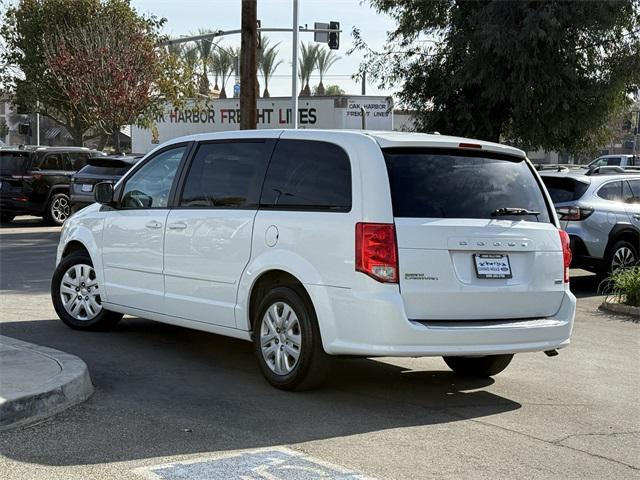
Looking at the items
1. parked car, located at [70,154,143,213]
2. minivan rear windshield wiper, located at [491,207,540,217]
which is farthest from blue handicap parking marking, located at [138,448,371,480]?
parked car, located at [70,154,143,213]

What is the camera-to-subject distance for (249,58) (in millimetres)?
18188

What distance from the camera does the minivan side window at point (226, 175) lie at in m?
7.60

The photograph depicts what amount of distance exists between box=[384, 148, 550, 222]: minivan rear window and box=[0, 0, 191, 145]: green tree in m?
29.3

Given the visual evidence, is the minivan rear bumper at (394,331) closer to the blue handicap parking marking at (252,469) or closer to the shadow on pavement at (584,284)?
the blue handicap parking marking at (252,469)

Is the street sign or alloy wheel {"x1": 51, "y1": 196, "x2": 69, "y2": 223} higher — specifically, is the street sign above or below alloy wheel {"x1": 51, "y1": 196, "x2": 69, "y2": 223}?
above

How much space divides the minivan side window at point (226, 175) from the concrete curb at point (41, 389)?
169cm

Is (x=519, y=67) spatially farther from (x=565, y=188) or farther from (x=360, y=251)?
(x=360, y=251)

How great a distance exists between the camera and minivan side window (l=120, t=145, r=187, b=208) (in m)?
8.47

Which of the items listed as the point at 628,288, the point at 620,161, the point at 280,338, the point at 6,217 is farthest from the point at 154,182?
the point at 620,161

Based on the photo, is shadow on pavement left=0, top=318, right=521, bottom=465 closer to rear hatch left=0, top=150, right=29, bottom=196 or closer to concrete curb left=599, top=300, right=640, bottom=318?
concrete curb left=599, top=300, right=640, bottom=318

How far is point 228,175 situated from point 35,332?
2629 millimetres

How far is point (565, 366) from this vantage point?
28.1 feet

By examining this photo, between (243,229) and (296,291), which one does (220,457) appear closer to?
(296,291)

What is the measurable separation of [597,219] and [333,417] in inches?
334
